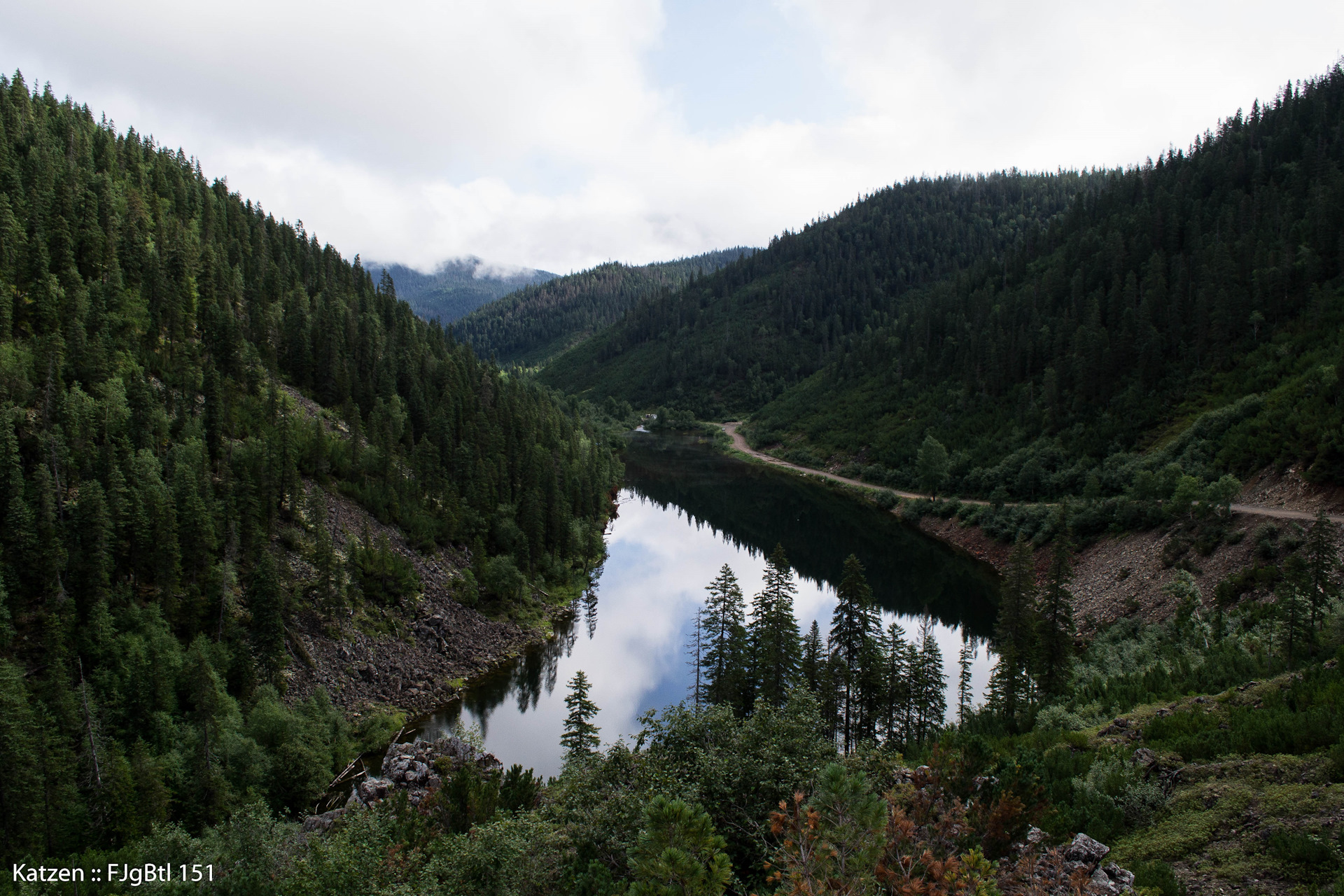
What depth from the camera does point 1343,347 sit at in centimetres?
4897

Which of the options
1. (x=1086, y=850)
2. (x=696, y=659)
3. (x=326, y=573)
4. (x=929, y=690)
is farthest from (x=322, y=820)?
(x=929, y=690)

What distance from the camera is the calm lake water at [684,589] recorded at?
3931 centimetres

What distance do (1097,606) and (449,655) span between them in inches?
1755

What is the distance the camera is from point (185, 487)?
111 feet

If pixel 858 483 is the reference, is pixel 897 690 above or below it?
below

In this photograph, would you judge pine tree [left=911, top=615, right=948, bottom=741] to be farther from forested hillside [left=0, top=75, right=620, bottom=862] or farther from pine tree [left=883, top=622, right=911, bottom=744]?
forested hillside [left=0, top=75, right=620, bottom=862]

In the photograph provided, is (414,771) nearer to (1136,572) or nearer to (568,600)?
(568,600)

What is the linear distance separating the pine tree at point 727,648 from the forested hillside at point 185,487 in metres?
17.4

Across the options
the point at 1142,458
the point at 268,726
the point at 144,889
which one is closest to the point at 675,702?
the point at 268,726

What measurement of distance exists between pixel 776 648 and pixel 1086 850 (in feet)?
64.9

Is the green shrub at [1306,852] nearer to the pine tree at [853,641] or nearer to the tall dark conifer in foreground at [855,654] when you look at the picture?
the tall dark conifer in foreground at [855,654]

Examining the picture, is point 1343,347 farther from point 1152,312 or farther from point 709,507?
point 709,507

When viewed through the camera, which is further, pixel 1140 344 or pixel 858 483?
pixel 858 483

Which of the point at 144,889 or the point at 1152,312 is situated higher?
the point at 1152,312
